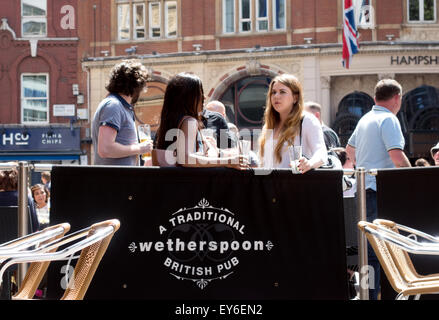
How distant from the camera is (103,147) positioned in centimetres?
506

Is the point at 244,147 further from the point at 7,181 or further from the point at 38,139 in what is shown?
the point at 38,139

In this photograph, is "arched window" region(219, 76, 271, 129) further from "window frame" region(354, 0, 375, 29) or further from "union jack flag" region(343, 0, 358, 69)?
"window frame" region(354, 0, 375, 29)

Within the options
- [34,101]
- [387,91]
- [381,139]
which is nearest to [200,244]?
[381,139]

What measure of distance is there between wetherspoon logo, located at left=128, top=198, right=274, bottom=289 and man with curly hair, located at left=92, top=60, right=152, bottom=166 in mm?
892

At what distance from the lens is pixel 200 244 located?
4434 millimetres

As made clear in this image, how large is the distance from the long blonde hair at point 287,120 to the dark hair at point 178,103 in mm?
804

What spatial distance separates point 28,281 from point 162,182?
132 cm

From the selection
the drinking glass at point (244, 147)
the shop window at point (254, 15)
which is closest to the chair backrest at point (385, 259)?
the drinking glass at point (244, 147)

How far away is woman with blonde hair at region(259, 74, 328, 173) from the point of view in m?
5.03

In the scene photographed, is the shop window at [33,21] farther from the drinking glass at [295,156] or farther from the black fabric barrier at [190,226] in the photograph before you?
the drinking glass at [295,156]

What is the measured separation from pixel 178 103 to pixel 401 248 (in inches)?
84.1

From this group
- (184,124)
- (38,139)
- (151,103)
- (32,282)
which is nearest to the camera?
(32,282)
